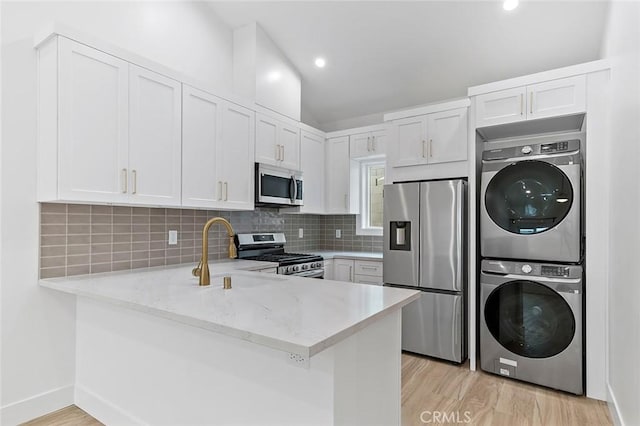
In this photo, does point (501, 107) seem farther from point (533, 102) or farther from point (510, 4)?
point (510, 4)

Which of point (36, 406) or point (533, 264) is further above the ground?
point (533, 264)

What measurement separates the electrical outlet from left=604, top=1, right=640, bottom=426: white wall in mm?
3077

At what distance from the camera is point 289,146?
12.5ft

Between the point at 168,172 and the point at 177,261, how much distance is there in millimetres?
854

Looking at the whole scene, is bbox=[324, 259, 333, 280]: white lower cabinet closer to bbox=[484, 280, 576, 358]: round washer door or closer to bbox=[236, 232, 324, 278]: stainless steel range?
bbox=[236, 232, 324, 278]: stainless steel range

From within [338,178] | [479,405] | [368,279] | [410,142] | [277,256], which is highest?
[410,142]

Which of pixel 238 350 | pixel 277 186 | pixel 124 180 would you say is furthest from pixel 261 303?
pixel 277 186

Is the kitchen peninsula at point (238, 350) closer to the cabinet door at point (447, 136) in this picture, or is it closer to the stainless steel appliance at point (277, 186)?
the stainless steel appliance at point (277, 186)

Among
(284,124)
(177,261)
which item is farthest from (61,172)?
(284,124)

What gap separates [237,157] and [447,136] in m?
1.96

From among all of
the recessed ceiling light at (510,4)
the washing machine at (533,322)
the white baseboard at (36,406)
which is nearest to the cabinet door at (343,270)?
the washing machine at (533,322)

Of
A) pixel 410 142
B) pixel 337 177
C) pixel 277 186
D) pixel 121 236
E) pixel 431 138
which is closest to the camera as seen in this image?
pixel 121 236

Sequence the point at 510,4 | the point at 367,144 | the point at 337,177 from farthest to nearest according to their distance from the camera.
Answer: the point at 337,177
the point at 367,144
the point at 510,4

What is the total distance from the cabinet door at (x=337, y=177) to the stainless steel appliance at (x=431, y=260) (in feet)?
3.45
